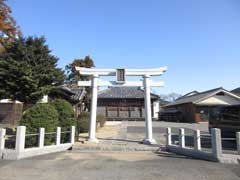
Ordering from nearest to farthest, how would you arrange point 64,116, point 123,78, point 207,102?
point 64,116 → point 123,78 → point 207,102

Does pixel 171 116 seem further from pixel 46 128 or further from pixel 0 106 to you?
pixel 46 128

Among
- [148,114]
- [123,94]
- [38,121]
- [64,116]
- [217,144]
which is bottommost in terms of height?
[217,144]

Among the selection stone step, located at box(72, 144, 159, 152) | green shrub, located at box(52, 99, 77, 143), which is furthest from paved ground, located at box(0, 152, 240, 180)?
green shrub, located at box(52, 99, 77, 143)

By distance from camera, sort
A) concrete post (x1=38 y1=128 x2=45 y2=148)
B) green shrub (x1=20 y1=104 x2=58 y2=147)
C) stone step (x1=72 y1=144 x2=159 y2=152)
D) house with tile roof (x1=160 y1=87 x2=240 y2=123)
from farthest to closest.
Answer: house with tile roof (x1=160 y1=87 x2=240 y2=123) → stone step (x1=72 y1=144 x2=159 y2=152) → green shrub (x1=20 y1=104 x2=58 y2=147) → concrete post (x1=38 y1=128 x2=45 y2=148)

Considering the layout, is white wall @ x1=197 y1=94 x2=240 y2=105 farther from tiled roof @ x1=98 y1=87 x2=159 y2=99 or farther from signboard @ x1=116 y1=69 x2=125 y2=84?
signboard @ x1=116 y1=69 x2=125 y2=84

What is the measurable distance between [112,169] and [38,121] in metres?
4.01

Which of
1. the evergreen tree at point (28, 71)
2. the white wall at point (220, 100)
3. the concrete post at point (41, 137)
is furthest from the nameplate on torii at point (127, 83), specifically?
the white wall at point (220, 100)

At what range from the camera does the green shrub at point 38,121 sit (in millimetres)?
7698

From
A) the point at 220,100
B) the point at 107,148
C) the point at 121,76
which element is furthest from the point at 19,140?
the point at 220,100

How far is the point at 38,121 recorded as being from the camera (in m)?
7.89

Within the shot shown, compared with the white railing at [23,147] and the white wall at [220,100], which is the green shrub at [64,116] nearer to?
the white railing at [23,147]

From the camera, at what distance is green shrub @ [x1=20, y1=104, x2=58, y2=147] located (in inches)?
303

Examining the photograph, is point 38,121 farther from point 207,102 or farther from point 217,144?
point 207,102

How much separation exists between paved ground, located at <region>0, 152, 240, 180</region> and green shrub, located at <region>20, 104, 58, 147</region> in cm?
125
